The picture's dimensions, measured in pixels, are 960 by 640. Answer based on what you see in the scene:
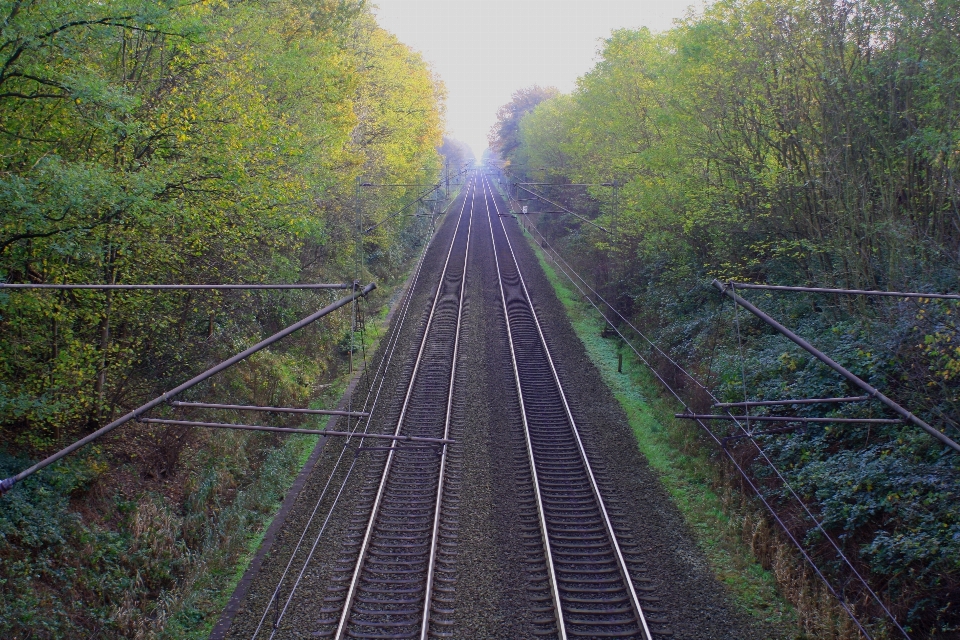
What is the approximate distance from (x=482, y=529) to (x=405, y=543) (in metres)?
1.30

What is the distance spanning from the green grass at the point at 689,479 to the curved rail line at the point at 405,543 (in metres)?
4.29

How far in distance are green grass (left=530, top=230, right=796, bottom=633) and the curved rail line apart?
4.29m

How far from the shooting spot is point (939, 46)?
10.7 metres

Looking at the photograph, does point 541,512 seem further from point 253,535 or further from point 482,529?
point 253,535

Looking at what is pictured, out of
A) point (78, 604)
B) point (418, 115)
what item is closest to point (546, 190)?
point (418, 115)

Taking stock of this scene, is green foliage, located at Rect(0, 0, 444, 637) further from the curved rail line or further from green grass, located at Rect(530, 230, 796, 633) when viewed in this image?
green grass, located at Rect(530, 230, 796, 633)

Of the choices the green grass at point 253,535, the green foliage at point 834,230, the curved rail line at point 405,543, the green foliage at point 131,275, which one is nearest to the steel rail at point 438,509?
the curved rail line at point 405,543

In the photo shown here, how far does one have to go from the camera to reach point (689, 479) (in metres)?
12.8

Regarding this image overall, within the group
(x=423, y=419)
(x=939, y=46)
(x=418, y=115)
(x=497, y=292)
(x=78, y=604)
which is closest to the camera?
(x=78, y=604)

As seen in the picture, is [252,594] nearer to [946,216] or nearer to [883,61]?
[946,216]

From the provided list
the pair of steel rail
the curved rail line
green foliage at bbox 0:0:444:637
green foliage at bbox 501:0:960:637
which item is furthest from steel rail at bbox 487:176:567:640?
green foliage at bbox 0:0:444:637

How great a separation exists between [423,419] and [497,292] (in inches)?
487

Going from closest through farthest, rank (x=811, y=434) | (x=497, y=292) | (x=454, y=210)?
(x=811, y=434) < (x=497, y=292) < (x=454, y=210)

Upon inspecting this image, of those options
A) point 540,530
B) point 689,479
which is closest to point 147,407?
point 540,530
